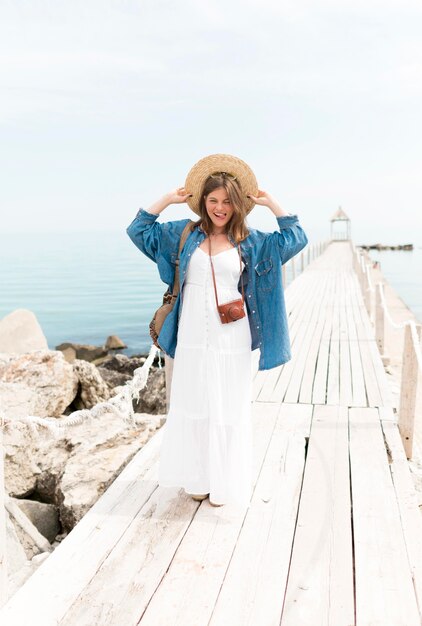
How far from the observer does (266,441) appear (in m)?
4.34

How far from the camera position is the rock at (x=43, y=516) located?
4.21 m

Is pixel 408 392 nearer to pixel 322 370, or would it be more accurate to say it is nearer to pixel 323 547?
pixel 323 547

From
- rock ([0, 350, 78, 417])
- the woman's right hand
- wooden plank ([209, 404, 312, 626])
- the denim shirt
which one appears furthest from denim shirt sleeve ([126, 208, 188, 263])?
rock ([0, 350, 78, 417])

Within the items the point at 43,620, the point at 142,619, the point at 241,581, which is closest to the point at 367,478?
the point at 241,581

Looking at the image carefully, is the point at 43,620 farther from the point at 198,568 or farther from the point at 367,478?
the point at 367,478

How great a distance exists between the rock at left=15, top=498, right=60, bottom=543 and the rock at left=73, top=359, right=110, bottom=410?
337cm

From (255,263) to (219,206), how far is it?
35cm

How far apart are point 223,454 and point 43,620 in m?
1.14

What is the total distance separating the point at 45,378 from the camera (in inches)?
287

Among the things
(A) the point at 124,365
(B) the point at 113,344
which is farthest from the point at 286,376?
(B) the point at 113,344

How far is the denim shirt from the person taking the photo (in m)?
3.08

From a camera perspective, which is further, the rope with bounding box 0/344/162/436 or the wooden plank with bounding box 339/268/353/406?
the wooden plank with bounding box 339/268/353/406

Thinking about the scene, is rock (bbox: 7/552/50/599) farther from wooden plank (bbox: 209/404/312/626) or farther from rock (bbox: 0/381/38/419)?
rock (bbox: 0/381/38/419)

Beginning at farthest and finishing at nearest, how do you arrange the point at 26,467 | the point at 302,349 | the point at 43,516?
the point at 302,349
the point at 26,467
the point at 43,516
